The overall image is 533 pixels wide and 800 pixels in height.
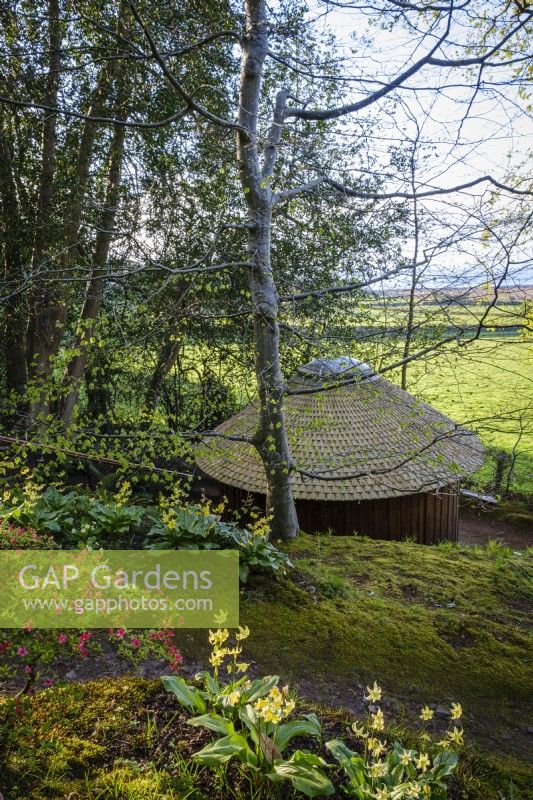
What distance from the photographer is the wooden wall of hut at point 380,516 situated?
673 centimetres

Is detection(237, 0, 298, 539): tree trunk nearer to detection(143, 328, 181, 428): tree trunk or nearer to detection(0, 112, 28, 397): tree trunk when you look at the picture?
detection(143, 328, 181, 428): tree trunk

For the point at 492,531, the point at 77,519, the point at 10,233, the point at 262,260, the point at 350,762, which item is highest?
the point at 10,233

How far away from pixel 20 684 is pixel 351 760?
1.70 metres

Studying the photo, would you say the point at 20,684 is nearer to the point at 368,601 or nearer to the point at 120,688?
the point at 120,688

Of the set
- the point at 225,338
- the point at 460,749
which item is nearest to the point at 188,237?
the point at 225,338

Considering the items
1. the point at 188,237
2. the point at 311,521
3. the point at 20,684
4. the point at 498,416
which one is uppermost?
the point at 188,237

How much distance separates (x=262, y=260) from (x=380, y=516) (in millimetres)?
3816

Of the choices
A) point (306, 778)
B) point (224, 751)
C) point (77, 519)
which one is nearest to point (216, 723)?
point (224, 751)

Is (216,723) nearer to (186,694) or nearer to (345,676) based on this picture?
(186,694)

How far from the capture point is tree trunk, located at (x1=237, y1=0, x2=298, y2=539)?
4.18 m

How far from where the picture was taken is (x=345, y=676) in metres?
3.04

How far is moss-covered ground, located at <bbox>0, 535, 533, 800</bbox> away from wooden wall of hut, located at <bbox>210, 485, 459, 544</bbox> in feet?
4.92

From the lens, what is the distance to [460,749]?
2.37 metres

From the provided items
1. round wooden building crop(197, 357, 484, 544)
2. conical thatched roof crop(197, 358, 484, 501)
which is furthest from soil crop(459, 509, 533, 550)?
conical thatched roof crop(197, 358, 484, 501)
